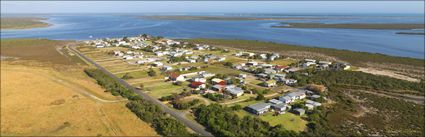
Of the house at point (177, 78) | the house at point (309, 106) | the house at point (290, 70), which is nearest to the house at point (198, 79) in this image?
the house at point (177, 78)

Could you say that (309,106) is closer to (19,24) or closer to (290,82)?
(290,82)

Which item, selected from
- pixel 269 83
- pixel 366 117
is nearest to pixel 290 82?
pixel 269 83

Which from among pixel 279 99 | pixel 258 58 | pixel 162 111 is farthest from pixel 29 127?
pixel 258 58

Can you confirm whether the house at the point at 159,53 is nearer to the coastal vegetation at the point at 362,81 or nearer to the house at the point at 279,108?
the coastal vegetation at the point at 362,81

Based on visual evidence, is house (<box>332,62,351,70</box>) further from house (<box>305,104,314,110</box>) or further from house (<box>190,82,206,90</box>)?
house (<box>190,82,206,90</box>)

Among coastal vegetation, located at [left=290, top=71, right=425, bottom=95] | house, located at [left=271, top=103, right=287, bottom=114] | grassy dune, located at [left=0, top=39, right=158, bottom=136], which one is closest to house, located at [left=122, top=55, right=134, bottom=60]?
grassy dune, located at [left=0, top=39, right=158, bottom=136]

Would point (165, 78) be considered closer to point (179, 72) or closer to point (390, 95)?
point (179, 72)

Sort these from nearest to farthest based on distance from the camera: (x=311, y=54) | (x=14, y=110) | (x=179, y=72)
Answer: (x=14, y=110), (x=179, y=72), (x=311, y=54)
